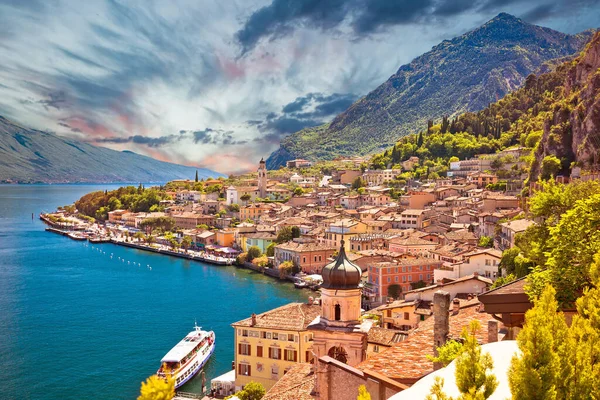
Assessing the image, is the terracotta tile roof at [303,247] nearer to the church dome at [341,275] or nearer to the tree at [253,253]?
the tree at [253,253]

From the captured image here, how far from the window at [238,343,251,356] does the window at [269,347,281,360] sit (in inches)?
46.7

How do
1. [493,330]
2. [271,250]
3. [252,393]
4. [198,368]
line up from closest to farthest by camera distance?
[493,330] < [252,393] < [198,368] < [271,250]

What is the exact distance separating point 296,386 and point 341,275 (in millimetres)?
4175

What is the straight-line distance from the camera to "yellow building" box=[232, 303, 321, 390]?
2569 cm

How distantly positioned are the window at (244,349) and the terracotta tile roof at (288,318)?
973 mm

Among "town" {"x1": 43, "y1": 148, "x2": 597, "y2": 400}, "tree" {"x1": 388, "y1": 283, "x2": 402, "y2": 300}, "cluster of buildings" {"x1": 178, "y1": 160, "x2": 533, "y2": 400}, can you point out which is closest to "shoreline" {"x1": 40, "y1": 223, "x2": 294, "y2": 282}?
"town" {"x1": 43, "y1": 148, "x2": 597, "y2": 400}

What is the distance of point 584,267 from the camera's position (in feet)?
27.6

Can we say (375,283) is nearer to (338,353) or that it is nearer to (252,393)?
(252,393)

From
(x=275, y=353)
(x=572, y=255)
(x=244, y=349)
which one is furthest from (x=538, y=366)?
(x=244, y=349)

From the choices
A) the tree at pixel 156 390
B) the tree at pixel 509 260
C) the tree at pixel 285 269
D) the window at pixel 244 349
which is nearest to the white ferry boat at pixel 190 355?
the window at pixel 244 349

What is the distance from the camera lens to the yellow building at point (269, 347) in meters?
25.7

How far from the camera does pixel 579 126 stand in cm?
4578

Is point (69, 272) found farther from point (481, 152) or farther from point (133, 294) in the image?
point (481, 152)

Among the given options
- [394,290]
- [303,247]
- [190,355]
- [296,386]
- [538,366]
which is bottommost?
[190,355]
